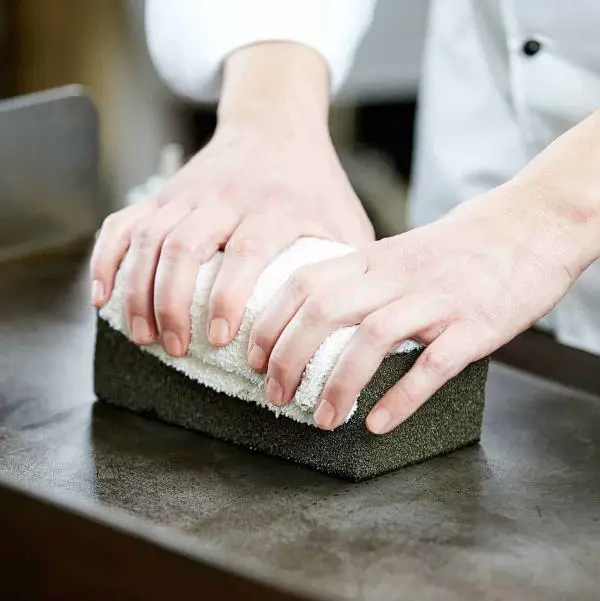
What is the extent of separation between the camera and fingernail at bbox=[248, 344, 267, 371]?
28.3 inches

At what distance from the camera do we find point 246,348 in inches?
29.2

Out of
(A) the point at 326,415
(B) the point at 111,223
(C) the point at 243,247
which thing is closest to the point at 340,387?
(A) the point at 326,415

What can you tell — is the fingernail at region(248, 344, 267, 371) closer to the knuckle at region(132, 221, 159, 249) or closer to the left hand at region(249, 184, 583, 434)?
the left hand at region(249, 184, 583, 434)

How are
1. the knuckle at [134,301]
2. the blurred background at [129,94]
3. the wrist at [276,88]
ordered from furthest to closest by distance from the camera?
the blurred background at [129,94]
the wrist at [276,88]
the knuckle at [134,301]

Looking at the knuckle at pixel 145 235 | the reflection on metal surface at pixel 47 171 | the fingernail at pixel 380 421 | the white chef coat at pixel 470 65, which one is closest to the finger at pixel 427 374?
A: the fingernail at pixel 380 421

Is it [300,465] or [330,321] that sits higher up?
[330,321]

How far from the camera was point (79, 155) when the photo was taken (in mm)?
1230

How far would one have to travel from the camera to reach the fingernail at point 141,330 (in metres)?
0.79

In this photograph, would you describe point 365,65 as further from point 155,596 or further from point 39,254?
point 155,596

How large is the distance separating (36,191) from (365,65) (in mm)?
1543

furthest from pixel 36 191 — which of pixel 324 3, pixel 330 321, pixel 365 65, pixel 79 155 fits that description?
pixel 365 65

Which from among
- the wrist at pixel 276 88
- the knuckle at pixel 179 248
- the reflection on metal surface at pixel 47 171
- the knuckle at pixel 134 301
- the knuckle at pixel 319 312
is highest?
the wrist at pixel 276 88

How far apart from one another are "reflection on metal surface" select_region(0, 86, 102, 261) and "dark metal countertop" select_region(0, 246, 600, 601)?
0.29m

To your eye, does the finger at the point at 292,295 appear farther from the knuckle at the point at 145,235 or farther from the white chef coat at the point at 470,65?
the white chef coat at the point at 470,65
